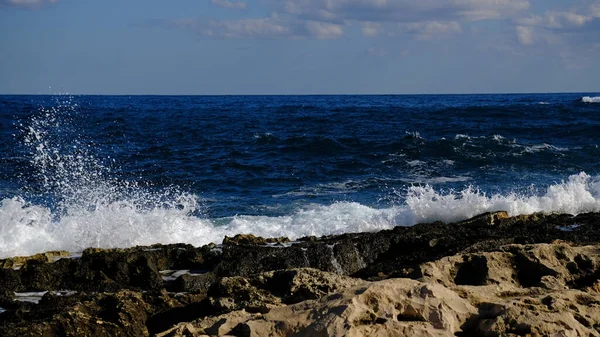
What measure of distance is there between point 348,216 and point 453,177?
5850mm

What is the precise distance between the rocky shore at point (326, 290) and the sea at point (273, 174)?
287 centimetres

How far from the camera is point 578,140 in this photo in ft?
76.8

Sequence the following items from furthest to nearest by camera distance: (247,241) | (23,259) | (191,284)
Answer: (247,241) < (23,259) < (191,284)

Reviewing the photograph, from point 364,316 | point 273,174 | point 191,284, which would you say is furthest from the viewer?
point 273,174

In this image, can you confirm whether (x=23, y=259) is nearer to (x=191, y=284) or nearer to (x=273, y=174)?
(x=191, y=284)


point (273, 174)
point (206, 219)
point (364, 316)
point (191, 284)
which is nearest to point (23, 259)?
point (191, 284)

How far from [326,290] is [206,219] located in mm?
8339

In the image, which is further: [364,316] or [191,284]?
[191,284]

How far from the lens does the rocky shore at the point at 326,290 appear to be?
13.8ft

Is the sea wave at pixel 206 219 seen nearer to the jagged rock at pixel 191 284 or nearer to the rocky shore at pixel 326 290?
the rocky shore at pixel 326 290

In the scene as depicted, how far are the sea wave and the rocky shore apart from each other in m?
1.77

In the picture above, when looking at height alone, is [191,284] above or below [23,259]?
above

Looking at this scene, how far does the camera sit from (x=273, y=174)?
58.4 ft

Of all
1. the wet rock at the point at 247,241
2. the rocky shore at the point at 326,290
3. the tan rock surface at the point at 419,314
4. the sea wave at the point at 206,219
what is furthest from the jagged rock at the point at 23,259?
the tan rock surface at the point at 419,314
